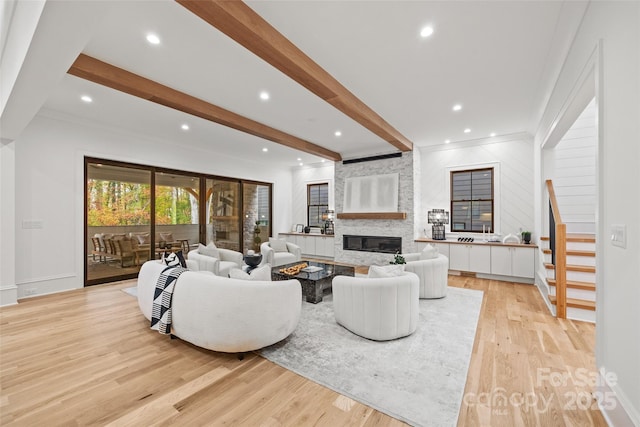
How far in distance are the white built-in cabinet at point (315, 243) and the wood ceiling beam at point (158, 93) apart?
12.0 feet

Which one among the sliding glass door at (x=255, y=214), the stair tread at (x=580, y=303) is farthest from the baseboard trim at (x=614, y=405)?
the sliding glass door at (x=255, y=214)

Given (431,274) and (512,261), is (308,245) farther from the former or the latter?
(512,261)

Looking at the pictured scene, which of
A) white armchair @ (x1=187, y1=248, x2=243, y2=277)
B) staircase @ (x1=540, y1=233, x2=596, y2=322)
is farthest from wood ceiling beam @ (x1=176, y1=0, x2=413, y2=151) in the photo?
staircase @ (x1=540, y1=233, x2=596, y2=322)

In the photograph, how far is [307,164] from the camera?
9.15 metres

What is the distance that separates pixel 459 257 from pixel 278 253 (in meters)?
3.96

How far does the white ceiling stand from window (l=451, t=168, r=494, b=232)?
4.54ft

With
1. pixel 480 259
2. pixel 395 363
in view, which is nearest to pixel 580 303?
pixel 480 259

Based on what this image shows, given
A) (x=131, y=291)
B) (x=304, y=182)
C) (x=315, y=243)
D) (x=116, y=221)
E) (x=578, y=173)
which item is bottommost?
(x=131, y=291)

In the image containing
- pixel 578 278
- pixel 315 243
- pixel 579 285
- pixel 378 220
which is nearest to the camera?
pixel 579 285

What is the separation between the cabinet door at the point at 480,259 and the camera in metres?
5.57

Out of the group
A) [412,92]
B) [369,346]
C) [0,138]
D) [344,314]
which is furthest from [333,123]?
[0,138]

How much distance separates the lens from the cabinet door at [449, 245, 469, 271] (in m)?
5.82

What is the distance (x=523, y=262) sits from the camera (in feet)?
17.2

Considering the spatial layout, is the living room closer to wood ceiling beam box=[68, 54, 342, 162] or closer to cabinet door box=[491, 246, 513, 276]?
wood ceiling beam box=[68, 54, 342, 162]
